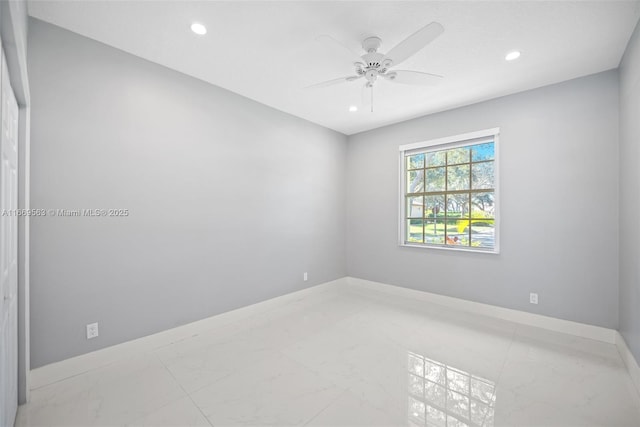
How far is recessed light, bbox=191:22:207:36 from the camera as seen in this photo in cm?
205

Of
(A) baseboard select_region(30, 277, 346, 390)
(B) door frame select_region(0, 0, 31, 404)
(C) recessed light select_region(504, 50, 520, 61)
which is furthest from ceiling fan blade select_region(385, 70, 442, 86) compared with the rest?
(A) baseboard select_region(30, 277, 346, 390)

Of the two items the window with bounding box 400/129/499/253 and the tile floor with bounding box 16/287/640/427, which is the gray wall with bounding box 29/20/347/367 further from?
the window with bounding box 400/129/499/253

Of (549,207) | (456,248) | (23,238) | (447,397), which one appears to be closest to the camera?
(23,238)

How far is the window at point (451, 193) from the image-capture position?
11.3ft

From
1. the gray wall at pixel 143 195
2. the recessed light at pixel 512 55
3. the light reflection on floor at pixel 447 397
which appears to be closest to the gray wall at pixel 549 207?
the recessed light at pixel 512 55

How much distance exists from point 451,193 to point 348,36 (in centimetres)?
251

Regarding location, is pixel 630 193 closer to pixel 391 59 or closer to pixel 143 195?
pixel 391 59

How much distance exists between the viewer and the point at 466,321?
3.17 m

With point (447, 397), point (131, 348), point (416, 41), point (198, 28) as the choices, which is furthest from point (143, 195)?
point (447, 397)

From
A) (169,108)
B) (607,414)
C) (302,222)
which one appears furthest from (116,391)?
(607,414)

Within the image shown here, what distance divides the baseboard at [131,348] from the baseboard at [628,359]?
333 cm

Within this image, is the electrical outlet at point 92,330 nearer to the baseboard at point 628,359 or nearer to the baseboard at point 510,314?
the baseboard at point 510,314

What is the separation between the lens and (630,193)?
222 cm

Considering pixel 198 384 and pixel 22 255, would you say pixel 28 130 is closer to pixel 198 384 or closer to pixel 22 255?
pixel 22 255
